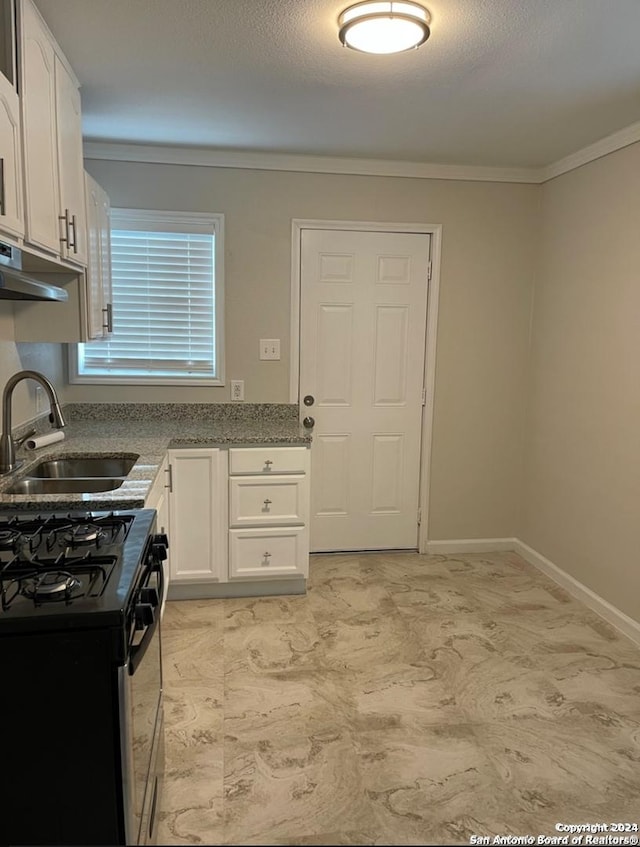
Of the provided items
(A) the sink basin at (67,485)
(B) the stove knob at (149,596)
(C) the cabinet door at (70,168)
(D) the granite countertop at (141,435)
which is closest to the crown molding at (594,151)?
(D) the granite countertop at (141,435)

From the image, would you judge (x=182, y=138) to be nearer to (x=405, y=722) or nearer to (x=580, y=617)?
(x=405, y=722)

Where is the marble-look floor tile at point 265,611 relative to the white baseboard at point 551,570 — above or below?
below

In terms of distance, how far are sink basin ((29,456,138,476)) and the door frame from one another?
127cm

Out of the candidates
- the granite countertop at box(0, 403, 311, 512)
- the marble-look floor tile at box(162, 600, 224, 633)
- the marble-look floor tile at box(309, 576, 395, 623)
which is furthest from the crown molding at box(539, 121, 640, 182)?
the marble-look floor tile at box(162, 600, 224, 633)

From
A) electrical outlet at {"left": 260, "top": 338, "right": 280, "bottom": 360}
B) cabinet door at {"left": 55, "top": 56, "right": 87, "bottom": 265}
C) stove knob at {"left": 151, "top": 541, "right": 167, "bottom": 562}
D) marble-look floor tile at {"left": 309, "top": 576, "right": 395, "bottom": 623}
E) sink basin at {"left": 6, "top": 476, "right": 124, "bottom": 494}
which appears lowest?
marble-look floor tile at {"left": 309, "top": 576, "right": 395, "bottom": 623}

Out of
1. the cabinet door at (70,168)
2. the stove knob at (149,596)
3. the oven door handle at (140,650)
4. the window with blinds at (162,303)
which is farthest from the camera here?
the window with blinds at (162,303)

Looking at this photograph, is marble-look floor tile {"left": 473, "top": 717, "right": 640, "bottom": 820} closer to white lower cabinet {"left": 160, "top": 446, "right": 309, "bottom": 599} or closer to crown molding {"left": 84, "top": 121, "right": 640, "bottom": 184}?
white lower cabinet {"left": 160, "top": 446, "right": 309, "bottom": 599}

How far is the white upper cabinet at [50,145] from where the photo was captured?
1.88 m

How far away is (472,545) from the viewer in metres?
4.14

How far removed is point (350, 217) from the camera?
3.72 meters

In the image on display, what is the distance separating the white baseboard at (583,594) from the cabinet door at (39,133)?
10.1ft

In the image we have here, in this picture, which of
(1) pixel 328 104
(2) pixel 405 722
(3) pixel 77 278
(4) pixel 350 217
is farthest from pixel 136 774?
(4) pixel 350 217

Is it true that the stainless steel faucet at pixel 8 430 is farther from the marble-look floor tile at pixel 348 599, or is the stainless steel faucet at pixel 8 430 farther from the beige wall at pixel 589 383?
the beige wall at pixel 589 383

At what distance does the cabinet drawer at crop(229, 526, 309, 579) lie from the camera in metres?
3.31
